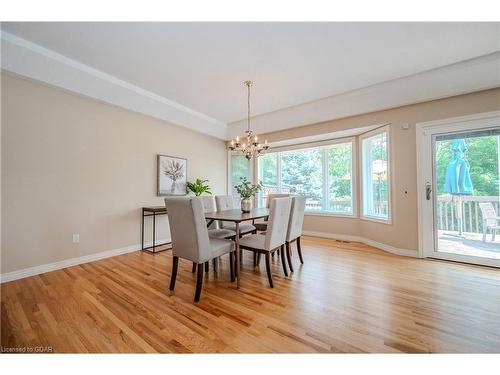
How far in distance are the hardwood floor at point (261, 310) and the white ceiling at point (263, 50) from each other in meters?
2.73

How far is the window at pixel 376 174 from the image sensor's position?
3.62 m

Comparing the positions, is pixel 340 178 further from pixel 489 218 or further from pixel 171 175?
pixel 171 175

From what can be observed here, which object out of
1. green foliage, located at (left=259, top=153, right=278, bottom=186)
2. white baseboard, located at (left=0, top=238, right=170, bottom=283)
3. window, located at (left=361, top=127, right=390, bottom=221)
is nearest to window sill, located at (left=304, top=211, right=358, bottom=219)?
window, located at (left=361, top=127, right=390, bottom=221)

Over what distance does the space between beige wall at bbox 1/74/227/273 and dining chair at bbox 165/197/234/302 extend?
179 cm

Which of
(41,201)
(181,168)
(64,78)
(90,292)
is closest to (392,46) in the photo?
(181,168)

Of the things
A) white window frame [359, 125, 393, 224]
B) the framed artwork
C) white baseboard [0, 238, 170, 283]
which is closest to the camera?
white baseboard [0, 238, 170, 283]

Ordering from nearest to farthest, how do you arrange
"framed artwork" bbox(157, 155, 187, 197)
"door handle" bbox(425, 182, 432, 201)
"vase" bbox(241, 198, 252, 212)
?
"vase" bbox(241, 198, 252, 212)
"door handle" bbox(425, 182, 432, 201)
"framed artwork" bbox(157, 155, 187, 197)

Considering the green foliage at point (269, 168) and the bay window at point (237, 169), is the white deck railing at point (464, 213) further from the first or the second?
the bay window at point (237, 169)

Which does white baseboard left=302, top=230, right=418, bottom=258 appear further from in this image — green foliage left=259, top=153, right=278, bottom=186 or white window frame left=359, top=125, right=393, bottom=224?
green foliage left=259, top=153, right=278, bottom=186

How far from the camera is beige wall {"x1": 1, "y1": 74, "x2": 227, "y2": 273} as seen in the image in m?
2.39

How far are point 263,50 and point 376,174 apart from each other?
9.83ft
